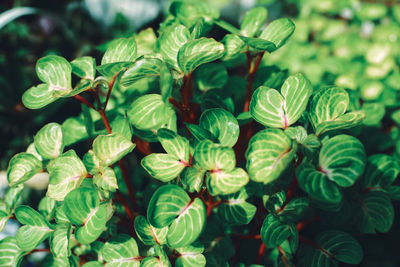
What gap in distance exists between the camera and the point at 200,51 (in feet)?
1.89

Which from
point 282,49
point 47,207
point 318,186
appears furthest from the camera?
point 282,49

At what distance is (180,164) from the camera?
0.62 m

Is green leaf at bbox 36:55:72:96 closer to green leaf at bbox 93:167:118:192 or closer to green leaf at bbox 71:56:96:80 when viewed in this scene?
green leaf at bbox 71:56:96:80

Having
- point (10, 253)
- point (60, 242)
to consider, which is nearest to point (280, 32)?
point (60, 242)

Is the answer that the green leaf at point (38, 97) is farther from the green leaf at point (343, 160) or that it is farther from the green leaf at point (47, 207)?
the green leaf at point (343, 160)

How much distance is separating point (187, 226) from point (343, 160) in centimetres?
31

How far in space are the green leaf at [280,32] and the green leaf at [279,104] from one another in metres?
0.11

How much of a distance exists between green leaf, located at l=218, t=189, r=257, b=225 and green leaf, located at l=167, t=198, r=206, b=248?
0.53 ft

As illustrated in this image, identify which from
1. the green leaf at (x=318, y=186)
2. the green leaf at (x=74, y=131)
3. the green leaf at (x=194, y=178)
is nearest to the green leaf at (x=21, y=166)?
the green leaf at (x=74, y=131)

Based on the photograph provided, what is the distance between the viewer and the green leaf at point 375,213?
26.8 inches

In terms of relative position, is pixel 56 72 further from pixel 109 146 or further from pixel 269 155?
pixel 269 155

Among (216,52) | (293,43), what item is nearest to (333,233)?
(216,52)

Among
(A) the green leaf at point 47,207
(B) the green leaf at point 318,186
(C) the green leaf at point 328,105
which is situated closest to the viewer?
(B) the green leaf at point 318,186

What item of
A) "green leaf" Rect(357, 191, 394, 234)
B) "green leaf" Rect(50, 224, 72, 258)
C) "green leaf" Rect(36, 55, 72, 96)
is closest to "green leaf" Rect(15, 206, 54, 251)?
"green leaf" Rect(50, 224, 72, 258)
